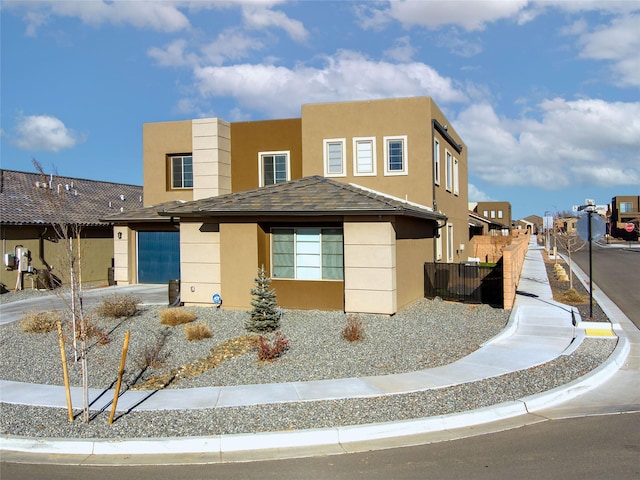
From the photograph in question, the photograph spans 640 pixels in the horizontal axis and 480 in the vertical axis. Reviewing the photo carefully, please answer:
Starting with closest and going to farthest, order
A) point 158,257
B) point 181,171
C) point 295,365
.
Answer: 1. point 295,365
2. point 181,171
3. point 158,257

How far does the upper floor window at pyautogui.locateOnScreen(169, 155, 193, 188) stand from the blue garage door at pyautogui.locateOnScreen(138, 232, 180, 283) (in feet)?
6.86

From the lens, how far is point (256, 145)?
838 inches

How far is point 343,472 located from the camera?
5824mm

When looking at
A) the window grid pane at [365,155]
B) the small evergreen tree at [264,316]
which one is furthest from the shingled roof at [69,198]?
the window grid pane at [365,155]

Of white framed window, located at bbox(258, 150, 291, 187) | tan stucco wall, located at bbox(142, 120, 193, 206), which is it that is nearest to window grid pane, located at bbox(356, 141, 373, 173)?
white framed window, located at bbox(258, 150, 291, 187)

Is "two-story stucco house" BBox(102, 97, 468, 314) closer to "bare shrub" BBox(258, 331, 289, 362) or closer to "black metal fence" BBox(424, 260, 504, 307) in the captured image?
"black metal fence" BBox(424, 260, 504, 307)

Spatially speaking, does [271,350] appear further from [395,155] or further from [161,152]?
[161,152]

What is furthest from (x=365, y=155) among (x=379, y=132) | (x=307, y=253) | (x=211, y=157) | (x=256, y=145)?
(x=211, y=157)

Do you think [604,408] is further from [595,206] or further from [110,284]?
[110,284]

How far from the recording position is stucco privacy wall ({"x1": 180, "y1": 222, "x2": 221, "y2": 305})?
56.1ft

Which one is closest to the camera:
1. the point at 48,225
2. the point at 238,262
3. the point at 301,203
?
the point at 301,203

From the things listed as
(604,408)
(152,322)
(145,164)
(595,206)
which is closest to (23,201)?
(145,164)

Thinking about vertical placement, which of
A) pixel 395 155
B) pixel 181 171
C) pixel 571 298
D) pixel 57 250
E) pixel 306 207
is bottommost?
pixel 571 298

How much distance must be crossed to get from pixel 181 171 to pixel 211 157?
2425 mm
